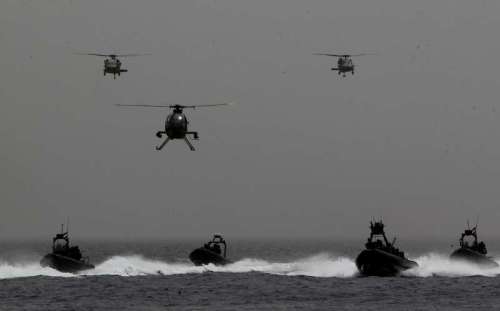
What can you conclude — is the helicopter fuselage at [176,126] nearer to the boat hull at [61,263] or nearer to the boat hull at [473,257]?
the boat hull at [61,263]

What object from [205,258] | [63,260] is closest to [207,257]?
[205,258]

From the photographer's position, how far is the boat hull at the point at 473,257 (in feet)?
368

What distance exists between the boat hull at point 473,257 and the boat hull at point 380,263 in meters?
14.0

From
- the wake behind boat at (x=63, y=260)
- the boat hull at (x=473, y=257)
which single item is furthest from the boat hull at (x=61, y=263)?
the boat hull at (x=473, y=257)

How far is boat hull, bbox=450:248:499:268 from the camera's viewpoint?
368ft

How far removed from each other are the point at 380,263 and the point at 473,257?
17.7 metres

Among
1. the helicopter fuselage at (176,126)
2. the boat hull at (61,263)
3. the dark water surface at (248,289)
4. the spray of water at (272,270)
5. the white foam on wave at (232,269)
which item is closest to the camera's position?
the dark water surface at (248,289)

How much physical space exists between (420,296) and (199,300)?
17.0 m

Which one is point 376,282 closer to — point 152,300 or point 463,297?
point 463,297

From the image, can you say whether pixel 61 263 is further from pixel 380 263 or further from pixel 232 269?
pixel 380 263

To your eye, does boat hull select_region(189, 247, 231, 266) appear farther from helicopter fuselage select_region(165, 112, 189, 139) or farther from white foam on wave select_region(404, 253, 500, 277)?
helicopter fuselage select_region(165, 112, 189, 139)

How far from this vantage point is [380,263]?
3885 inches

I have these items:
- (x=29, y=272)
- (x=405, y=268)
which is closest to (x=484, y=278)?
(x=405, y=268)

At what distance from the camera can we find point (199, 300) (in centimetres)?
7938
